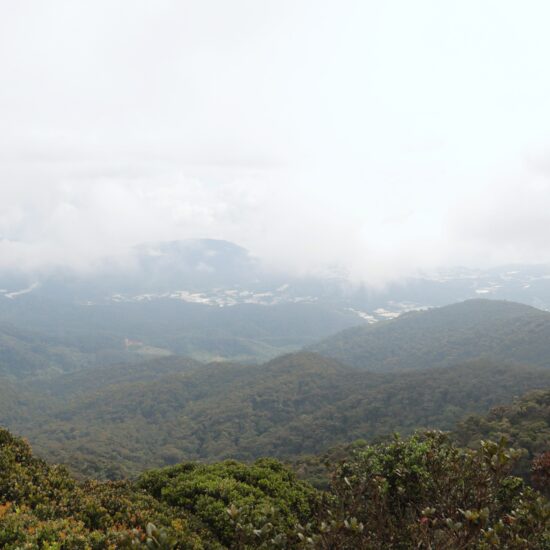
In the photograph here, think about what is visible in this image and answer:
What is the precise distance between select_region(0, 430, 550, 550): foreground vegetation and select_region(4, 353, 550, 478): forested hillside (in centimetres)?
9603

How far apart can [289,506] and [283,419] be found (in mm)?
150123

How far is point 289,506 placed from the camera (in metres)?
23.4

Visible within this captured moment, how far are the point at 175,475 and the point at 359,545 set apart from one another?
61.1 feet

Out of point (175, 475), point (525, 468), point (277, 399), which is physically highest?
point (175, 475)

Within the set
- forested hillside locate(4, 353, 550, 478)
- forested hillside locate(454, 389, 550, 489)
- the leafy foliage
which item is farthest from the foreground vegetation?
forested hillside locate(4, 353, 550, 478)

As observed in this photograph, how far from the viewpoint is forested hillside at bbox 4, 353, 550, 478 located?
→ 126125 millimetres

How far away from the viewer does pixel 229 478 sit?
24.0 meters

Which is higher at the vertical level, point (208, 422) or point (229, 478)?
point (229, 478)

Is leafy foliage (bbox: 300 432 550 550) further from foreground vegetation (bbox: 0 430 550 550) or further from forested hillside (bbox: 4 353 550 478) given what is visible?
forested hillside (bbox: 4 353 550 478)

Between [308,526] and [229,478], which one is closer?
[308,526]

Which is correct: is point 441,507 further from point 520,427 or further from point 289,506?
point 520,427

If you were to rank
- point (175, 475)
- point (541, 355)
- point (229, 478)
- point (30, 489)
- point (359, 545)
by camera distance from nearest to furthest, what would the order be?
point (359, 545)
point (30, 489)
point (229, 478)
point (175, 475)
point (541, 355)

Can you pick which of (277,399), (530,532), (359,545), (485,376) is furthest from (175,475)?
(277,399)

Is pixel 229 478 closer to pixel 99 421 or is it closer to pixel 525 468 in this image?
pixel 525 468
